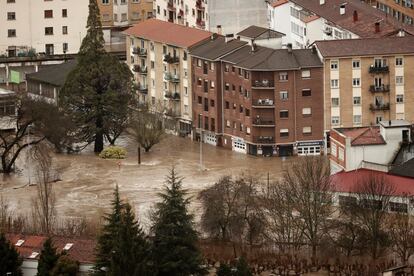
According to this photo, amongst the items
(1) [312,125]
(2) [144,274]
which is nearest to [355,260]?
(2) [144,274]

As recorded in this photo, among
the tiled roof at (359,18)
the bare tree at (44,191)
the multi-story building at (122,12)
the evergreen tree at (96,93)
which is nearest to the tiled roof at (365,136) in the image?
the tiled roof at (359,18)

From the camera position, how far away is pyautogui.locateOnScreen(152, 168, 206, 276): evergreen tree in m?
48.6

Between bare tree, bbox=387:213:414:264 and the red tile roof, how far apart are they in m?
3.17

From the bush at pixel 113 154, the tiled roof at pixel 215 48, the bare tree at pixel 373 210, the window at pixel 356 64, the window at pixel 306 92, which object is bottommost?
the bare tree at pixel 373 210

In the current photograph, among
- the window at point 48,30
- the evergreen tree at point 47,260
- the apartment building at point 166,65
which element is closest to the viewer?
the evergreen tree at point 47,260

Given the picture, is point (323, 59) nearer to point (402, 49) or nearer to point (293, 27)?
point (402, 49)

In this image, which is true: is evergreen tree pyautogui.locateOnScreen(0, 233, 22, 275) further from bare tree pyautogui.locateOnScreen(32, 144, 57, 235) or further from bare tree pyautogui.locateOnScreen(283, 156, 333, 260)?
bare tree pyautogui.locateOnScreen(283, 156, 333, 260)

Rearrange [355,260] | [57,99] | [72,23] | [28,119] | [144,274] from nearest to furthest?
[144,274] → [355,260] → [28,119] → [57,99] → [72,23]

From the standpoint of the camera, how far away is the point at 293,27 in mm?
82438

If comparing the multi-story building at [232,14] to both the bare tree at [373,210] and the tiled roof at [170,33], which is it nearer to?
the tiled roof at [170,33]

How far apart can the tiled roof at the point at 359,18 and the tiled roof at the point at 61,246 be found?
26.5m

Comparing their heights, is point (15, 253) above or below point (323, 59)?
below

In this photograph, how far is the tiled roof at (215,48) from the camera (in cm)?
7662

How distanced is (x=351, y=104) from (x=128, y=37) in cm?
1426
